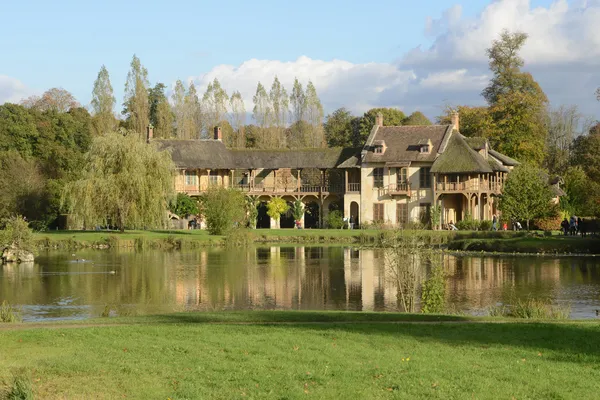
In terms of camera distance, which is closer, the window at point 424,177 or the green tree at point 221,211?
the green tree at point 221,211

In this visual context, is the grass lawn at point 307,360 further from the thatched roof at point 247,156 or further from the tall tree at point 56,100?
the tall tree at point 56,100

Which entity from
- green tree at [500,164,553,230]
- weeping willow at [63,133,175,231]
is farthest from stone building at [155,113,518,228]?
weeping willow at [63,133,175,231]

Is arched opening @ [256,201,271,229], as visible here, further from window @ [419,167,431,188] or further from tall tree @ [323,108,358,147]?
tall tree @ [323,108,358,147]

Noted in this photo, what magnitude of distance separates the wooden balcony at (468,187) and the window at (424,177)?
3.78 feet

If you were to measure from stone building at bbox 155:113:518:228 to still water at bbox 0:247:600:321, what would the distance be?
16.4 m

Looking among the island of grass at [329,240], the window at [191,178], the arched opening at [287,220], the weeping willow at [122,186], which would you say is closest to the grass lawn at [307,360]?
the island of grass at [329,240]

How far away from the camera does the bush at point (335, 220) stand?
52.6 meters

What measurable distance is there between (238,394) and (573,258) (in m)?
27.9

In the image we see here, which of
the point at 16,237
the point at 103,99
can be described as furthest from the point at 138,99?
the point at 16,237

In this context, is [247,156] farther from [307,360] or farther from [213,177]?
[307,360]

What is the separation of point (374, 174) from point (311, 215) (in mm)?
6637

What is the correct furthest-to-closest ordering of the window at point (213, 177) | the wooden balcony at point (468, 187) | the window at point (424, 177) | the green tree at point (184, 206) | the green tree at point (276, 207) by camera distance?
the window at point (213, 177) < the green tree at point (276, 207) < the green tree at point (184, 206) < the window at point (424, 177) < the wooden balcony at point (468, 187)

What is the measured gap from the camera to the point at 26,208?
160 feet

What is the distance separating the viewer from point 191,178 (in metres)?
57.4
